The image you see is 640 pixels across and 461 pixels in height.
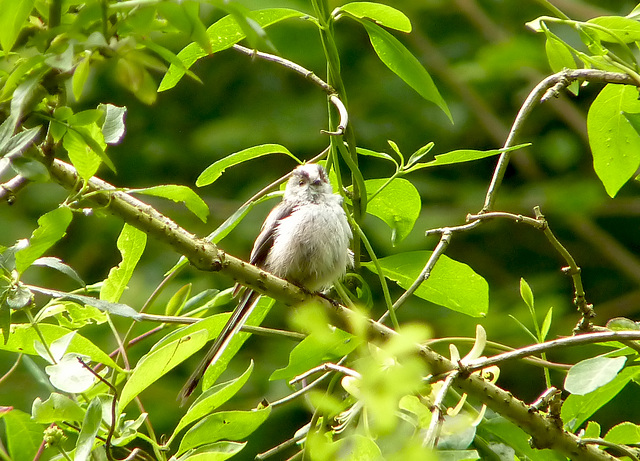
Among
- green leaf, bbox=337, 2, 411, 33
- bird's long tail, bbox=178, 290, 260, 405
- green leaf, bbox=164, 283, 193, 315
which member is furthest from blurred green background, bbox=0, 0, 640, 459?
green leaf, bbox=337, 2, 411, 33

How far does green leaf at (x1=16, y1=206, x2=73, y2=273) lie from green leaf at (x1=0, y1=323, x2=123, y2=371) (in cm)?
43

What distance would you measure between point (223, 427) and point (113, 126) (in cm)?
76

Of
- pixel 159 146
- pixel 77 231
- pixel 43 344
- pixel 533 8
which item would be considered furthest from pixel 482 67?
pixel 43 344

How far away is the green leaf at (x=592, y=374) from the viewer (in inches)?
63.8

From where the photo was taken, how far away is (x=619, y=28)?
2041 mm

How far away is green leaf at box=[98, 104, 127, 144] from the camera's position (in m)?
1.70

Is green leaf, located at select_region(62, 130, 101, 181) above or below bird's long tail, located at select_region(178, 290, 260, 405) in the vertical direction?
above

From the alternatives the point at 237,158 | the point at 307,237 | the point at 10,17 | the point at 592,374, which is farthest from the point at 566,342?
the point at 307,237

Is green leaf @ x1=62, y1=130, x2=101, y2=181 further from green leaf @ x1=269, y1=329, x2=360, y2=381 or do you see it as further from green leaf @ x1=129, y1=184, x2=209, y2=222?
green leaf @ x1=269, y1=329, x2=360, y2=381

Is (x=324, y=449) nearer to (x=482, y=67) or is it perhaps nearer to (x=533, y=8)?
(x=482, y=67)

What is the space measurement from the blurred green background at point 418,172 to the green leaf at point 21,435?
12.6 feet

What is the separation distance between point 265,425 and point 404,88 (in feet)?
10.9

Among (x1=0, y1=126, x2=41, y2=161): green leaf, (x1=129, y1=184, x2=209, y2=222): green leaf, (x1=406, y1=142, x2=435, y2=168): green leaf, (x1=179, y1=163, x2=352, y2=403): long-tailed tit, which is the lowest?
(x1=179, y1=163, x2=352, y2=403): long-tailed tit

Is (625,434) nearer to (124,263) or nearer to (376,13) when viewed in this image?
(376,13)
